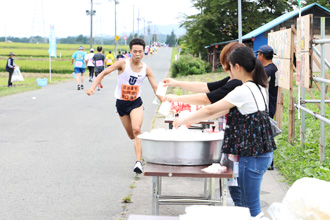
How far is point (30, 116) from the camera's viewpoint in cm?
1497

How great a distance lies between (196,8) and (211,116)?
46749mm

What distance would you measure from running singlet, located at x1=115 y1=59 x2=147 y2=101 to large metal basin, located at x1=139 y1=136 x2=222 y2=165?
3597mm

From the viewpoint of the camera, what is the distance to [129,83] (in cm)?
774

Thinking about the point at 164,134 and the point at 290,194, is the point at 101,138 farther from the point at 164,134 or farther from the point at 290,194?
the point at 290,194

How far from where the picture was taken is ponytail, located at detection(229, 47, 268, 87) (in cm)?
398

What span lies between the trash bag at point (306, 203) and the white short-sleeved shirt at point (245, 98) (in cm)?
123

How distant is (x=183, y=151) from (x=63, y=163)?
16.8ft

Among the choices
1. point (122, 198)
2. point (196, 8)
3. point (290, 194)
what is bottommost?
point (122, 198)

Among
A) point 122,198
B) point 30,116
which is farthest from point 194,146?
point 30,116

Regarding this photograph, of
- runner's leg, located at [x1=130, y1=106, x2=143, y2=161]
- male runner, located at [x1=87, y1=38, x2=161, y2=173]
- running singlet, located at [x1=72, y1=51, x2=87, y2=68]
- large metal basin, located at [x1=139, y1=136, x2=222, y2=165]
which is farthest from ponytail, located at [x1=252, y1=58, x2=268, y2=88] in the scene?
running singlet, located at [x1=72, y1=51, x2=87, y2=68]

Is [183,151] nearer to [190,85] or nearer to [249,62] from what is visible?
[249,62]

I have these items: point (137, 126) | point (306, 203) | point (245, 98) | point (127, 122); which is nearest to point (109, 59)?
point (127, 122)

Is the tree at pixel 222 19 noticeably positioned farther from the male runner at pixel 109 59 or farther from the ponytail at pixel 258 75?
the ponytail at pixel 258 75

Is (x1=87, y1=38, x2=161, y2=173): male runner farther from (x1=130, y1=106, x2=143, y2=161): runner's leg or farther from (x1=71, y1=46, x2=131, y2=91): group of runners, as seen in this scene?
(x1=71, y1=46, x2=131, y2=91): group of runners
